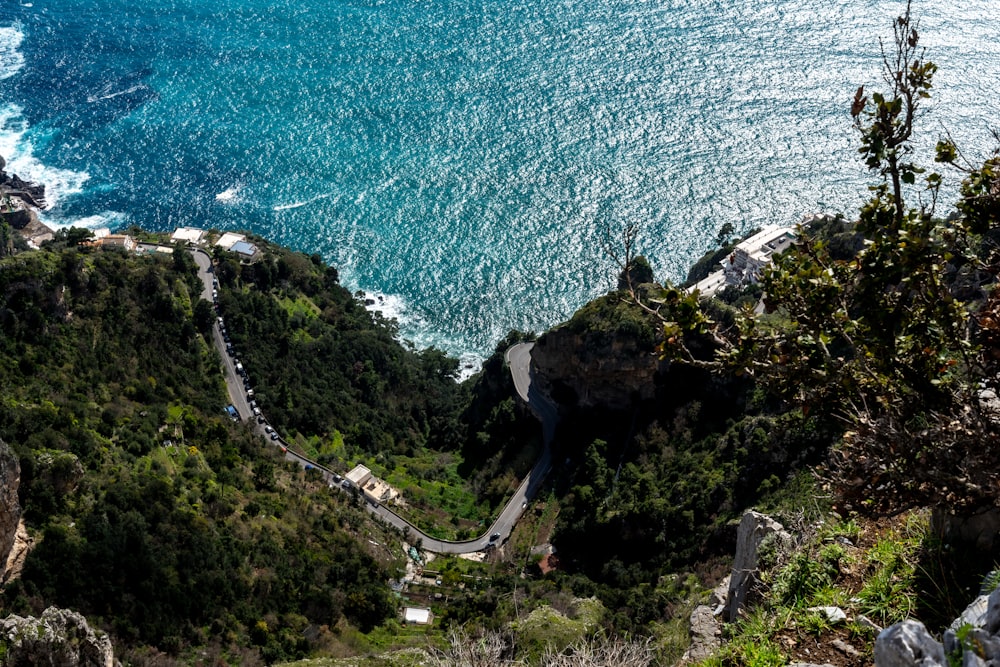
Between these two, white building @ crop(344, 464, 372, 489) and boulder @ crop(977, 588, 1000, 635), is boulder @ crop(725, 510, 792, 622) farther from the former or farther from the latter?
white building @ crop(344, 464, 372, 489)

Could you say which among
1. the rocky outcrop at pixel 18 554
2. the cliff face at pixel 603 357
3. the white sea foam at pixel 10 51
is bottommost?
the rocky outcrop at pixel 18 554

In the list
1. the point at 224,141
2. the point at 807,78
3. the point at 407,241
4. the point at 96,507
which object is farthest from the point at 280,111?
the point at 96,507

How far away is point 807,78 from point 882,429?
12373 centimetres

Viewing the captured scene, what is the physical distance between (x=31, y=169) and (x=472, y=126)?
223ft

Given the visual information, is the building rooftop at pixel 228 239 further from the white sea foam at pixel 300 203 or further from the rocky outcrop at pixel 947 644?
the rocky outcrop at pixel 947 644

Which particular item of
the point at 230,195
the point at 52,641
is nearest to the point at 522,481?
the point at 52,641

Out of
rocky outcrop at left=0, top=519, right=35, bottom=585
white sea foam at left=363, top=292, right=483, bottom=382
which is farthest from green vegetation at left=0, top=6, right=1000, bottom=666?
white sea foam at left=363, top=292, right=483, bottom=382

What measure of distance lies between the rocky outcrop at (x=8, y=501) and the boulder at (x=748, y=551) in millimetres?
35521

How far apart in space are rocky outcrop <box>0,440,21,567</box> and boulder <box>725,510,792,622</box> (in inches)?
1398

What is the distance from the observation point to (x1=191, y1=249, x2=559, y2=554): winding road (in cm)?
6550

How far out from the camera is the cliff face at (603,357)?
67250mm

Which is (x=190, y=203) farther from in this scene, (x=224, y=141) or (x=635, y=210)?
(x=635, y=210)

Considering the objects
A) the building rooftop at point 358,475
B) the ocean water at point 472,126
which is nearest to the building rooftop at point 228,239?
the ocean water at point 472,126

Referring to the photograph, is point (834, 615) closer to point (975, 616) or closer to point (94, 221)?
point (975, 616)
